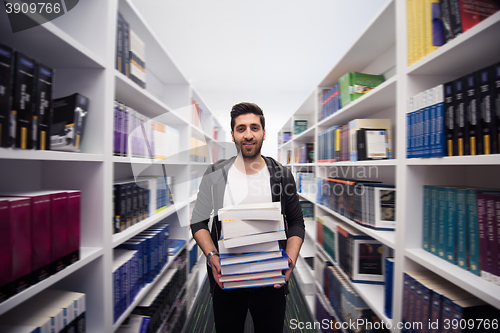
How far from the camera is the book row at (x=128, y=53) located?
1002 millimetres

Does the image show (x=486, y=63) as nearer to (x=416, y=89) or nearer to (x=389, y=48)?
(x=416, y=89)

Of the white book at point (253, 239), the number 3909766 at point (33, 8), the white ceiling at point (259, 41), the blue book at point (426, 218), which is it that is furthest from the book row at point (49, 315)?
the white ceiling at point (259, 41)

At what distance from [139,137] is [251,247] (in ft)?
3.11

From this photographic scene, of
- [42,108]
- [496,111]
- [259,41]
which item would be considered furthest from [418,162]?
[259,41]

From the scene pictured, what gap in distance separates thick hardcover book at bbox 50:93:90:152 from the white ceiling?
1.46 meters

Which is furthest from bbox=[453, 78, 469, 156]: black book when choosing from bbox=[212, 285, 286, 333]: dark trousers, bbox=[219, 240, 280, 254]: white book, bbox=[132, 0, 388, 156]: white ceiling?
bbox=[132, 0, 388, 156]: white ceiling

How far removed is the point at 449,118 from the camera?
0.72m

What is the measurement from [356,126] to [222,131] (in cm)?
374

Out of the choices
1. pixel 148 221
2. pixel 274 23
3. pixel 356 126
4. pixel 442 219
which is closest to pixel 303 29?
pixel 274 23

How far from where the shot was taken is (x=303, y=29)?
244 centimetres

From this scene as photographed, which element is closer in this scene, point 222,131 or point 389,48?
point 389,48

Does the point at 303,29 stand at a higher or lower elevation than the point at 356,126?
higher

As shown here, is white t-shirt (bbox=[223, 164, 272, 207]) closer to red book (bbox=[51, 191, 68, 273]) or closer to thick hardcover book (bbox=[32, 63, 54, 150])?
red book (bbox=[51, 191, 68, 273])

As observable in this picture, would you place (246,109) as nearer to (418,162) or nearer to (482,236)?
(418,162)
